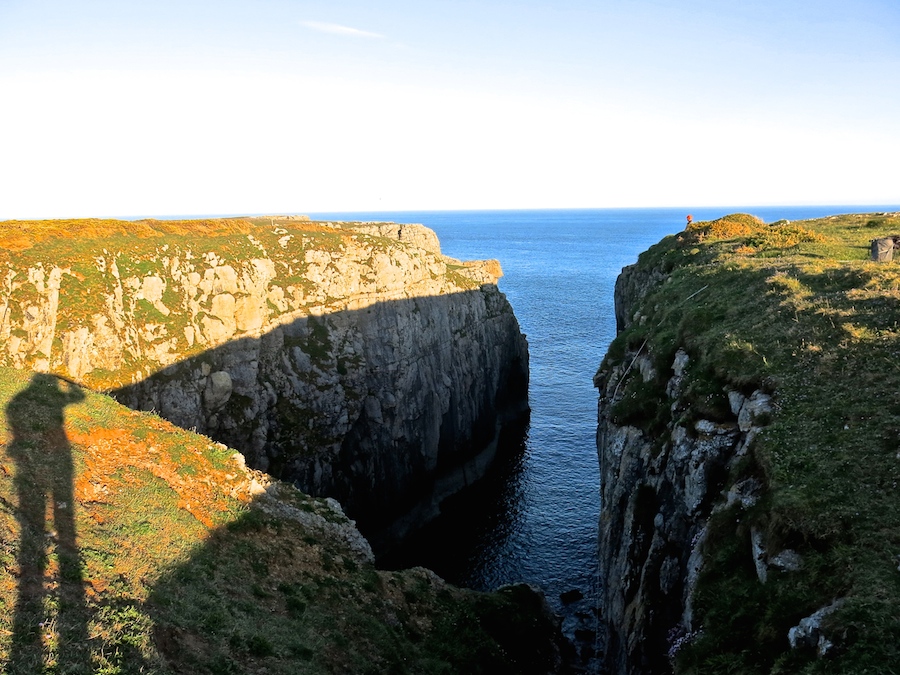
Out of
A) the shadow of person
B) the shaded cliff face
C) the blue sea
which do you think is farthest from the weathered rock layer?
the shaded cliff face

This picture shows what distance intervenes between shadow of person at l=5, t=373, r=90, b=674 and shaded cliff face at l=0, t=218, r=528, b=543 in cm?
1298

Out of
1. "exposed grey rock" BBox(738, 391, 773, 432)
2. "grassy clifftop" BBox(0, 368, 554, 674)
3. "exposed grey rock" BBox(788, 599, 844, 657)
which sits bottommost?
"grassy clifftop" BBox(0, 368, 554, 674)

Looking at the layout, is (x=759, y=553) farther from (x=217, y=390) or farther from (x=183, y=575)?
(x=217, y=390)

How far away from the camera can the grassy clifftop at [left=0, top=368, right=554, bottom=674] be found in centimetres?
Result: 1650

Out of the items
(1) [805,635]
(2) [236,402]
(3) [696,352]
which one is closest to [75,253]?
(2) [236,402]

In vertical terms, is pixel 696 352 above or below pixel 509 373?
above

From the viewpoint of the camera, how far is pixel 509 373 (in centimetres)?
8475

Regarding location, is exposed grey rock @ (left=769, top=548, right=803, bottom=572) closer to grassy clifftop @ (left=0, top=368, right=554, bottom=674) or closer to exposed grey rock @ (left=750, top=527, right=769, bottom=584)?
exposed grey rock @ (left=750, top=527, right=769, bottom=584)

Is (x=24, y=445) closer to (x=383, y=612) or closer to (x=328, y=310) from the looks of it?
(x=383, y=612)

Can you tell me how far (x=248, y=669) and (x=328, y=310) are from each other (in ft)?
130

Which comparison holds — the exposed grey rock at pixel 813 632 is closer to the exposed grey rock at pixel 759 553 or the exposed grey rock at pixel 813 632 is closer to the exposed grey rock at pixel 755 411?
the exposed grey rock at pixel 759 553

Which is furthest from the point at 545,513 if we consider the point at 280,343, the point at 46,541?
the point at 46,541

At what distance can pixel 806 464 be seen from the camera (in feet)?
57.5

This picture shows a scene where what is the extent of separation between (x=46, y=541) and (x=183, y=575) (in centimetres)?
490
